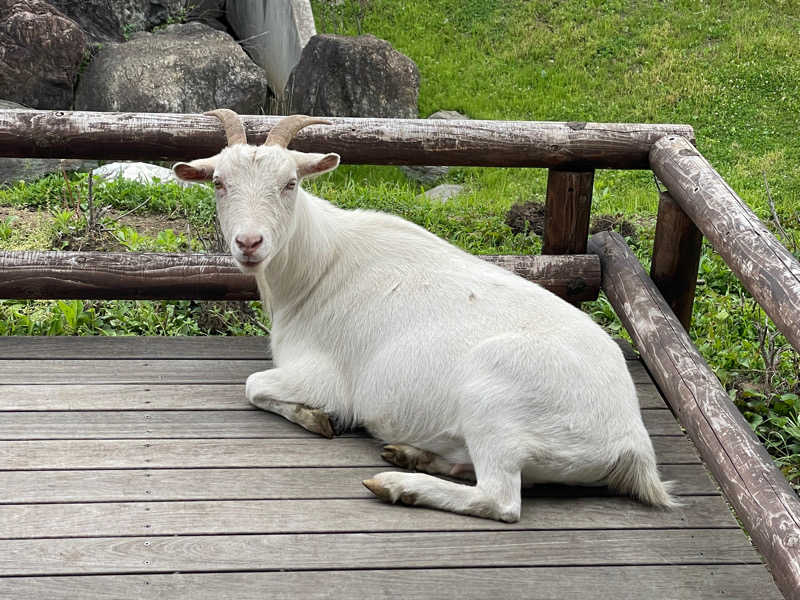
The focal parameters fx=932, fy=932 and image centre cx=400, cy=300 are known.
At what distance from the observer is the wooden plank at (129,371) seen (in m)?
4.38

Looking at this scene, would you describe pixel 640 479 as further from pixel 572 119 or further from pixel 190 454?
pixel 572 119

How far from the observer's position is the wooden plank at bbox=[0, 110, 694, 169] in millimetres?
4656

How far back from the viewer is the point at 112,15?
36.8 ft

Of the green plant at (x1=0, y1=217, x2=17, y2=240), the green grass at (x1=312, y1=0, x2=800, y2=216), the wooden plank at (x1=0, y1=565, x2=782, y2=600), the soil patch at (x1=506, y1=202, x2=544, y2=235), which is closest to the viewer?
the wooden plank at (x1=0, y1=565, x2=782, y2=600)

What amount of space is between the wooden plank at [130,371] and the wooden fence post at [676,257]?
452 mm

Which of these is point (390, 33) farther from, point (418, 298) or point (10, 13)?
point (418, 298)

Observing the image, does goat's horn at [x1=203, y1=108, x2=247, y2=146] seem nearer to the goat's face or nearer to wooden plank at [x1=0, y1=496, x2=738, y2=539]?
the goat's face

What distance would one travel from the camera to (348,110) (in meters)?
10.7

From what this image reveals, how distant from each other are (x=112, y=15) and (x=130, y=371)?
8015mm

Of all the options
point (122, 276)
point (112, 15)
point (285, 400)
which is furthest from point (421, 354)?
point (112, 15)

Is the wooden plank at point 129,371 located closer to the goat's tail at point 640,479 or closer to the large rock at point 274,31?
the goat's tail at point 640,479

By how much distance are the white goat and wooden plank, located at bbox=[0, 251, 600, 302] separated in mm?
709

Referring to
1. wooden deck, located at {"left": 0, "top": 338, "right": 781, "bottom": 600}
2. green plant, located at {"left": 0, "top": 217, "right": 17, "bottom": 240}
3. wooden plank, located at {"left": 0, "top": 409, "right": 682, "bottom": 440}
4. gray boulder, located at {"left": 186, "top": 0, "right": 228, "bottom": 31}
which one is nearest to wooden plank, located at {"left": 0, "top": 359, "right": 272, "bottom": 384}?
wooden deck, located at {"left": 0, "top": 338, "right": 781, "bottom": 600}

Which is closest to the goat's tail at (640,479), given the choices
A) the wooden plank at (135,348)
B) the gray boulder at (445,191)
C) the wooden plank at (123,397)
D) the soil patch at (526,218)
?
the wooden plank at (135,348)
